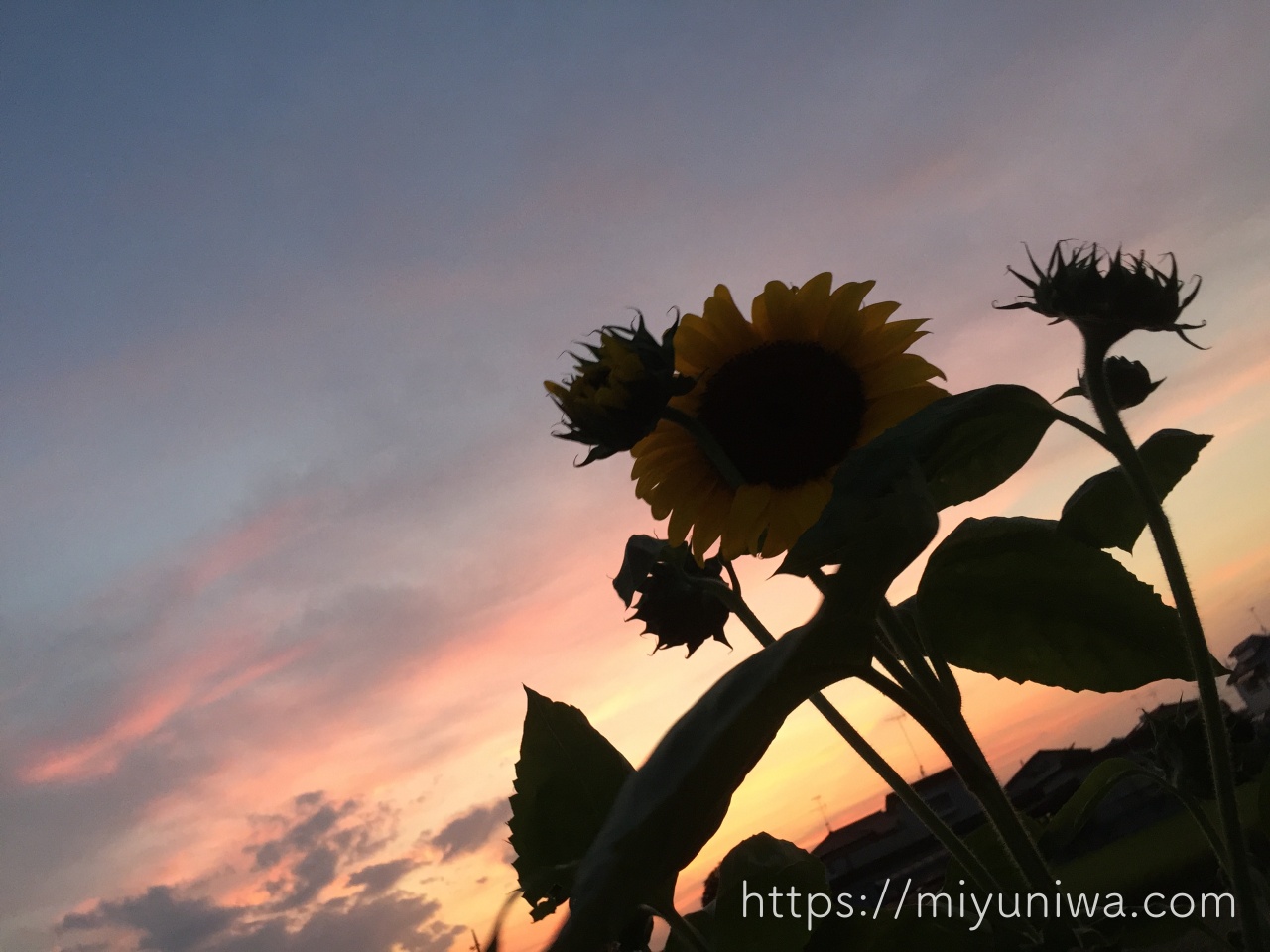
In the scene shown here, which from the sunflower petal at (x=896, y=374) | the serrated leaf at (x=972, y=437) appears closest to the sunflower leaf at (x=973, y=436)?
the serrated leaf at (x=972, y=437)

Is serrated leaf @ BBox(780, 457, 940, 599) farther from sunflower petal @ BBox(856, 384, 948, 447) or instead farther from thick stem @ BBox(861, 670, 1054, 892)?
sunflower petal @ BBox(856, 384, 948, 447)

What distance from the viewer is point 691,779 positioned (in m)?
0.47

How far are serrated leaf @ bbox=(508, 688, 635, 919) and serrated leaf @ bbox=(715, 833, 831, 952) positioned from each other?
21cm

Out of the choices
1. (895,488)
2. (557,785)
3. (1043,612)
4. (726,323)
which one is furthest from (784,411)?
(895,488)

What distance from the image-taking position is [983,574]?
108 centimetres

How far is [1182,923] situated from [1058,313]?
0.77 metres

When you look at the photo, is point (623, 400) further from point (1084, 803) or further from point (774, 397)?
point (1084, 803)

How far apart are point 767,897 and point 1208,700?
2.12 feet

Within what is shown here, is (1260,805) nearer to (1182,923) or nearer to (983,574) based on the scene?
(1182,923)

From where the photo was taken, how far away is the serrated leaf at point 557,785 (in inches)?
53.1

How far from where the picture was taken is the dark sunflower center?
1349 mm

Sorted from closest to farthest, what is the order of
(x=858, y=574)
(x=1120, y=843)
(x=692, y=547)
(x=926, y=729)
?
(x=858, y=574) → (x=926, y=729) → (x=692, y=547) → (x=1120, y=843)

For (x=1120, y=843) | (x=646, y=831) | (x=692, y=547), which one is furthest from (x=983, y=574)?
(x=1120, y=843)

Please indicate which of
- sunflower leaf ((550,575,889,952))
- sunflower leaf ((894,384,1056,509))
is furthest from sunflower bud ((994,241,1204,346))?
sunflower leaf ((550,575,889,952))
